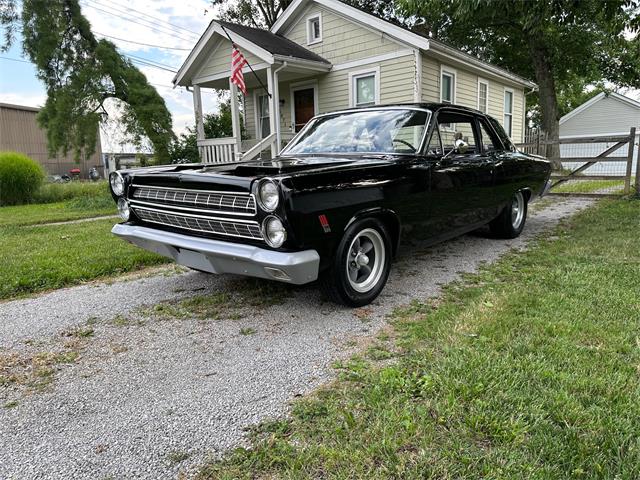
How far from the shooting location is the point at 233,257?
10.5ft

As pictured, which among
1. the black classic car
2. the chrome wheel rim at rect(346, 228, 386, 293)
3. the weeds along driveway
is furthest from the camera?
the chrome wheel rim at rect(346, 228, 386, 293)

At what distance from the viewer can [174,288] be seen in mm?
4422

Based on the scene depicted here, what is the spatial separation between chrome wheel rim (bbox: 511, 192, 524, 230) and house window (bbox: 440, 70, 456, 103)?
7508mm

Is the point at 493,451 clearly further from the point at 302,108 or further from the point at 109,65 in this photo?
the point at 109,65

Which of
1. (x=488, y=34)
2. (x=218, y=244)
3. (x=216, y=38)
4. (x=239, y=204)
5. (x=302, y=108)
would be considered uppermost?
(x=488, y=34)

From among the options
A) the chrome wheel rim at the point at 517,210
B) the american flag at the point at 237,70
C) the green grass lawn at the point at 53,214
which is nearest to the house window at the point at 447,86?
the american flag at the point at 237,70

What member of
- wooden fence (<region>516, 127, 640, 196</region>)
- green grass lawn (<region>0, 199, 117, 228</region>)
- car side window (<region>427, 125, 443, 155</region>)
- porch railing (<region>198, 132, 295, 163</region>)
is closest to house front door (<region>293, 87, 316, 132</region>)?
porch railing (<region>198, 132, 295, 163</region>)

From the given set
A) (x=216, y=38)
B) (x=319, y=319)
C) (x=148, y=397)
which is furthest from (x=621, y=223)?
(x=216, y=38)

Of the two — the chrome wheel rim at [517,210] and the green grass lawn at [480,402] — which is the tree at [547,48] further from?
the green grass lawn at [480,402]

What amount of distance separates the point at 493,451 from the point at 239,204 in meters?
2.13

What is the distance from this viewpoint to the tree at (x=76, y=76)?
17344 millimetres

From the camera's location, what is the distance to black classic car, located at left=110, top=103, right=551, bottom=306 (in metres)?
3.10

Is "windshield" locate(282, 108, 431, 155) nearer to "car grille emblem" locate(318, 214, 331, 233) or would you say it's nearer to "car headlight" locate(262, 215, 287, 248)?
"car grille emblem" locate(318, 214, 331, 233)

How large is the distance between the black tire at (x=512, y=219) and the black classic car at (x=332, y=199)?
77 cm
